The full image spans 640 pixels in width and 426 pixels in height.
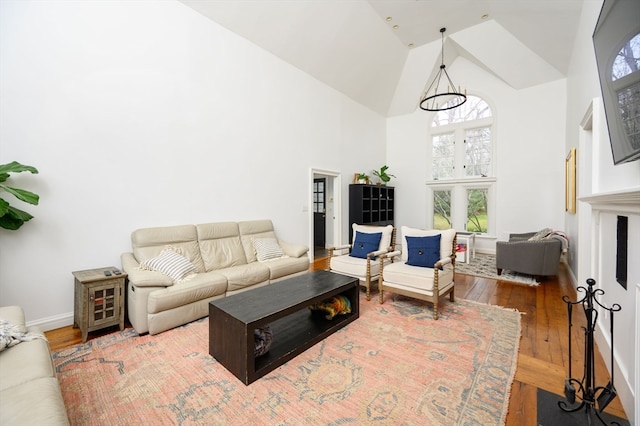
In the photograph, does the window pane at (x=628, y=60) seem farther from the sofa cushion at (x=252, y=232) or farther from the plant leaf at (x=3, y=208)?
the plant leaf at (x=3, y=208)

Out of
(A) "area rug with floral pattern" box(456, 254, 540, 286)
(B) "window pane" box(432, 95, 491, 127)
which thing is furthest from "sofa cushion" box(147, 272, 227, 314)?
(B) "window pane" box(432, 95, 491, 127)

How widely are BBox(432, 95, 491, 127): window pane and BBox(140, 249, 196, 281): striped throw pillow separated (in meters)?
7.00

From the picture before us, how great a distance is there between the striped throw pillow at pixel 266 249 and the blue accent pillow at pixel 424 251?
1.93m

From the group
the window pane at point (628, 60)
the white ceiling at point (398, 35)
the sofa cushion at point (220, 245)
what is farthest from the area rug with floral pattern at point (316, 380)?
the white ceiling at point (398, 35)

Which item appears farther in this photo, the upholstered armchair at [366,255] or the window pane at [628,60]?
the upholstered armchair at [366,255]

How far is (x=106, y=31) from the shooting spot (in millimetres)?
2971

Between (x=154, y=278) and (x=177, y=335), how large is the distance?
1.92 feet

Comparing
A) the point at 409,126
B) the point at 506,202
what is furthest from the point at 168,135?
the point at 506,202

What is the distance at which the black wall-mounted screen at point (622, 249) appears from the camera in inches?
68.5

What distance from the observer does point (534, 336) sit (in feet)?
8.19

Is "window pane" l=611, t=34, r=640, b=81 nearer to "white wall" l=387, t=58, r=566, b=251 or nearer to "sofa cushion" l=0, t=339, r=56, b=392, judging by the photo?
"sofa cushion" l=0, t=339, r=56, b=392

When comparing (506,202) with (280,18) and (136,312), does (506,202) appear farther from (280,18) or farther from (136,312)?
(136,312)

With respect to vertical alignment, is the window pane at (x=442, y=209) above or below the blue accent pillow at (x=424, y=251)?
above

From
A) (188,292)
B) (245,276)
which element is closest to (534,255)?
(245,276)
